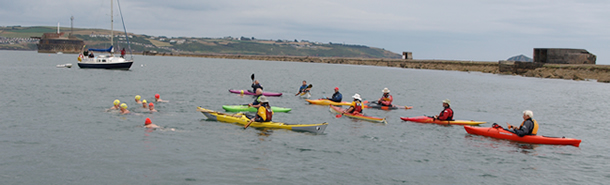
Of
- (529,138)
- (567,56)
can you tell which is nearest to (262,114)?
(529,138)

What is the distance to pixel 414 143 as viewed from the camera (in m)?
20.0

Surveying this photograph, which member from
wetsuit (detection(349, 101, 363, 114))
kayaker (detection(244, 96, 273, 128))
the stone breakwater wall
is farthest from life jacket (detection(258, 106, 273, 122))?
the stone breakwater wall

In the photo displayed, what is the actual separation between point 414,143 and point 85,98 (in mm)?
24301

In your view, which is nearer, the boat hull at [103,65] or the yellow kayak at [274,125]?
the yellow kayak at [274,125]

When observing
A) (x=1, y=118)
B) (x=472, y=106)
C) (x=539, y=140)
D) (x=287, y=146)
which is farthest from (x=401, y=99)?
A: (x=1, y=118)

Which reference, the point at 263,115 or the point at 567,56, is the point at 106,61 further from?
the point at 567,56

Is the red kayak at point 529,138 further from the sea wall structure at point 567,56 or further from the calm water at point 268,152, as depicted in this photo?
the sea wall structure at point 567,56

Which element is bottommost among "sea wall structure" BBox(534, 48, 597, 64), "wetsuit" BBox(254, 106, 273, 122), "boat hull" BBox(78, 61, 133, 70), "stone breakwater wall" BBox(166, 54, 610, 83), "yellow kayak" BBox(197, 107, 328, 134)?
"yellow kayak" BBox(197, 107, 328, 134)

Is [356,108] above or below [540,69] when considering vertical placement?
below

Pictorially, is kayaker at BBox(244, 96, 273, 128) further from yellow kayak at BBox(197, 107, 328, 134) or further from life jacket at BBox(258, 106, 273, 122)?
yellow kayak at BBox(197, 107, 328, 134)

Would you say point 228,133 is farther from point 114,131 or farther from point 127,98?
point 127,98

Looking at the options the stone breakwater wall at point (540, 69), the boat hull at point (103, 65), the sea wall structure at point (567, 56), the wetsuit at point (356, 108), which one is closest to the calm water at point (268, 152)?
the wetsuit at point (356, 108)

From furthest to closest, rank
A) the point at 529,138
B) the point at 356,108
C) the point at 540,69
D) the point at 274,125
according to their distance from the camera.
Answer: the point at 540,69, the point at 356,108, the point at 274,125, the point at 529,138

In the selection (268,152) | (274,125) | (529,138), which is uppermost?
(529,138)
